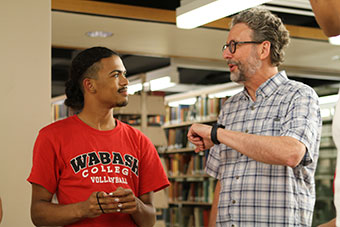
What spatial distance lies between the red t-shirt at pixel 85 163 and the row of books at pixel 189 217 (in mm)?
5485

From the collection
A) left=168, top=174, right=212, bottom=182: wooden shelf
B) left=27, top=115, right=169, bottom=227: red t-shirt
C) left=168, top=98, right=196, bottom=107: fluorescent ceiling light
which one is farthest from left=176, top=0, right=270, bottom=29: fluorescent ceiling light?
left=168, top=98, right=196, bottom=107: fluorescent ceiling light

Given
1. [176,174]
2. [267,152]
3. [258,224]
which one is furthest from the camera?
[176,174]

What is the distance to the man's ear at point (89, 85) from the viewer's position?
8.96ft

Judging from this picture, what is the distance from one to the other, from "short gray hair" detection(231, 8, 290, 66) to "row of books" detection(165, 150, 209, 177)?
5277 millimetres

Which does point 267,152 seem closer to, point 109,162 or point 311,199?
point 311,199

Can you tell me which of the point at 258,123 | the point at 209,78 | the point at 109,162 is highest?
the point at 209,78

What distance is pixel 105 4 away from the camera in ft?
17.5

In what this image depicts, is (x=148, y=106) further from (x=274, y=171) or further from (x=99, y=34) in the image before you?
(x=274, y=171)

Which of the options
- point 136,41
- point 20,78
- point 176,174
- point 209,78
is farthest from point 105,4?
point 209,78

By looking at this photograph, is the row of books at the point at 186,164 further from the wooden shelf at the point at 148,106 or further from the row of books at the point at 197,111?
the wooden shelf at the point at 148,106

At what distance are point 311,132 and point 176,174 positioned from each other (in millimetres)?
6049

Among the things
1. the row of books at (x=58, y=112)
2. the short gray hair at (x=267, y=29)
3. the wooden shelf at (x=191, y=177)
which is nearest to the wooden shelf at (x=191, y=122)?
the wooden shelf at (x=191, y=177)

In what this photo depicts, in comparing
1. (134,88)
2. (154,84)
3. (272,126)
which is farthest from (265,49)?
(154,84)

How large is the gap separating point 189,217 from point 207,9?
5263 mm
